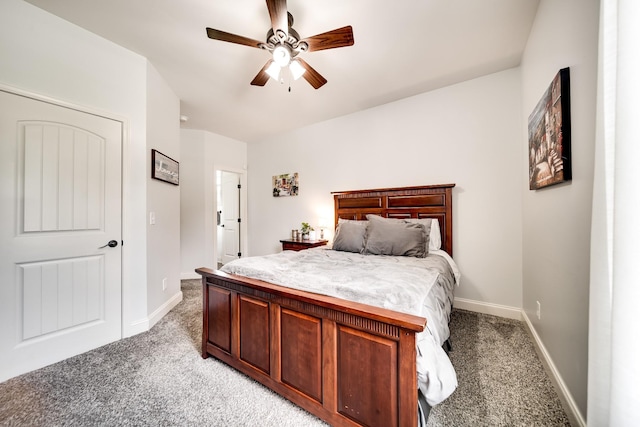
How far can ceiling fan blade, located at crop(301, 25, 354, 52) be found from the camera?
1628 millimetres

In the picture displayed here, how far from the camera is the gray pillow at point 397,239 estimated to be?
2369 millimetres

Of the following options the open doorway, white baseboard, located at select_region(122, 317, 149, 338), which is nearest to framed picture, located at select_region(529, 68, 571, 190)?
white baseboard, located at select_region(122, 317, 149, 338)

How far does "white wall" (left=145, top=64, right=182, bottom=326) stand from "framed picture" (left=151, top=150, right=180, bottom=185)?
5 centimetres

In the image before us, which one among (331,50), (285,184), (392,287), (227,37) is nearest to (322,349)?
(392,287)

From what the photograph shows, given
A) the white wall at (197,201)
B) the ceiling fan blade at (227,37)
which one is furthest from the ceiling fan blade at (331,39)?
the white wall at (197,201)

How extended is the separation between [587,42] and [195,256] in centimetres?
506

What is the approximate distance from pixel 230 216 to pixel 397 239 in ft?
13.6

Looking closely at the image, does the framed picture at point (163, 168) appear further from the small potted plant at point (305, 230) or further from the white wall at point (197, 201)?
the small potted plant at point (305, 230)

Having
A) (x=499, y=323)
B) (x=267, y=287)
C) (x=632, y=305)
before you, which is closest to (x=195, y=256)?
(x=267, y=287)

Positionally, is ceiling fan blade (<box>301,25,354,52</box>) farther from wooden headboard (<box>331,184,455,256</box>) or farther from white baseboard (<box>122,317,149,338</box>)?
white baseboard (<box>122,317,149,338</box>)

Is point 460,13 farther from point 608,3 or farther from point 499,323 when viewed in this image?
point 499,323

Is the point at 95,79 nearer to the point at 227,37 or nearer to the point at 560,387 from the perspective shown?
the point at 227,37

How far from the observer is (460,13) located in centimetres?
183

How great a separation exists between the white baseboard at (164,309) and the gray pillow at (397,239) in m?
2.36
